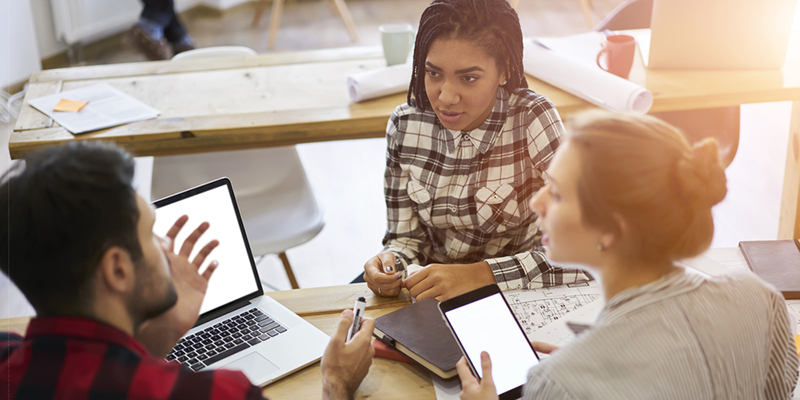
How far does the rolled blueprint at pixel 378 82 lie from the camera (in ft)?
5.66

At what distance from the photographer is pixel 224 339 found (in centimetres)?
106

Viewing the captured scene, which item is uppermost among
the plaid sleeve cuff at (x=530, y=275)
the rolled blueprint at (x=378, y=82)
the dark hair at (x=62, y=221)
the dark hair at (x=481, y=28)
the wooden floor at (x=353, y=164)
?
the dark hair at (x=481, y=28)

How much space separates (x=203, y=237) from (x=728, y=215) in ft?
7.42

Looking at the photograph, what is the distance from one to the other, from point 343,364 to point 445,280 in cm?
29

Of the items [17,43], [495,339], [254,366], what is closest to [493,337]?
[495,339]

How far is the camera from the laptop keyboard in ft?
3.36

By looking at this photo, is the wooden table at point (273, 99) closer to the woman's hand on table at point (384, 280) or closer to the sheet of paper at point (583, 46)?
the sheet of paper at point (583, 46)

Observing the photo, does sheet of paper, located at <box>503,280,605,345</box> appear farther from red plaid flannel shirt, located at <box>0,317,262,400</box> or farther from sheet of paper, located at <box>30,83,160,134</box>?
sheet of paper, located at <box>30,83,160,134</box>

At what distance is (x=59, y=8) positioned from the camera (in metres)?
3.68

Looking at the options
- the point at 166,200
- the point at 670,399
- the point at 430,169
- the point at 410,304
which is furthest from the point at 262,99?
the point at 670,399

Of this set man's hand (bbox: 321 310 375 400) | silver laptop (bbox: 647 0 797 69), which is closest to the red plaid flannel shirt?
man's hand (bbox: 321 310 375 400)

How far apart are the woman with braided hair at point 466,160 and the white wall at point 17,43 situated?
2616 millimetres

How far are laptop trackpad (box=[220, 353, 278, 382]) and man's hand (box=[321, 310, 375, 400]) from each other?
11cm

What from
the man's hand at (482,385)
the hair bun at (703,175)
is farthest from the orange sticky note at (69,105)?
the hair bun at (703,175)
